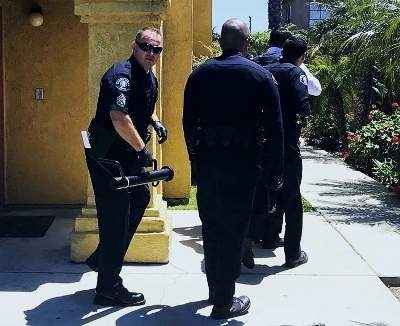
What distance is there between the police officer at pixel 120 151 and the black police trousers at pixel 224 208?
521 mm

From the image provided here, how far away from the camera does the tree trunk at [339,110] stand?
584 inches

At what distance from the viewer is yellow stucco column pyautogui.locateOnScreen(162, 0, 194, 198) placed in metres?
8.16

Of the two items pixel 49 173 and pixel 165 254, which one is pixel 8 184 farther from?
pixel 165 254

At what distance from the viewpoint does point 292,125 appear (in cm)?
552

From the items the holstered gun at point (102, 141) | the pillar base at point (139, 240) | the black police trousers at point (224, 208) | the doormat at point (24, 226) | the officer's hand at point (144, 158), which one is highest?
the holstered gun at point (102, 141)

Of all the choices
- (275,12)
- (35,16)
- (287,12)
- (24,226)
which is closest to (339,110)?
(275,12)

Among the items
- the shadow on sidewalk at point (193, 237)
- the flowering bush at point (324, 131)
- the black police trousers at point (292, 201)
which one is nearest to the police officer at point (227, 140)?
the black police trousers at point (292, 201)

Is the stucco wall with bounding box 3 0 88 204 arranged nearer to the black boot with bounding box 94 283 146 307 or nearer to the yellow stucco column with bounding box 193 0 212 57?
the yellow stucco column with bounding box 193 0 212 57

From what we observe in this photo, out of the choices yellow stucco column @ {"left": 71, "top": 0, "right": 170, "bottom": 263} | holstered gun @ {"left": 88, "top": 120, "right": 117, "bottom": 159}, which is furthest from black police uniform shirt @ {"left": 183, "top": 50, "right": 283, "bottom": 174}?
yellow stucco column @ {"left": 71, "top": 0, "right": 170, "bottom": 263}

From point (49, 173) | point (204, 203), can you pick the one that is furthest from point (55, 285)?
point (49, 173)

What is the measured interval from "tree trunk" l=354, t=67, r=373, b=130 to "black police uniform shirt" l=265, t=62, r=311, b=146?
9.74m

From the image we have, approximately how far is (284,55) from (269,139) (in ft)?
5.09

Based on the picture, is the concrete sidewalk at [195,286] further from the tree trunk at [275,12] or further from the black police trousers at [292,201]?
the tree trunk at [275,12]

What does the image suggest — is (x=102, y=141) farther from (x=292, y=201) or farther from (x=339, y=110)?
(x=339, y=110)
